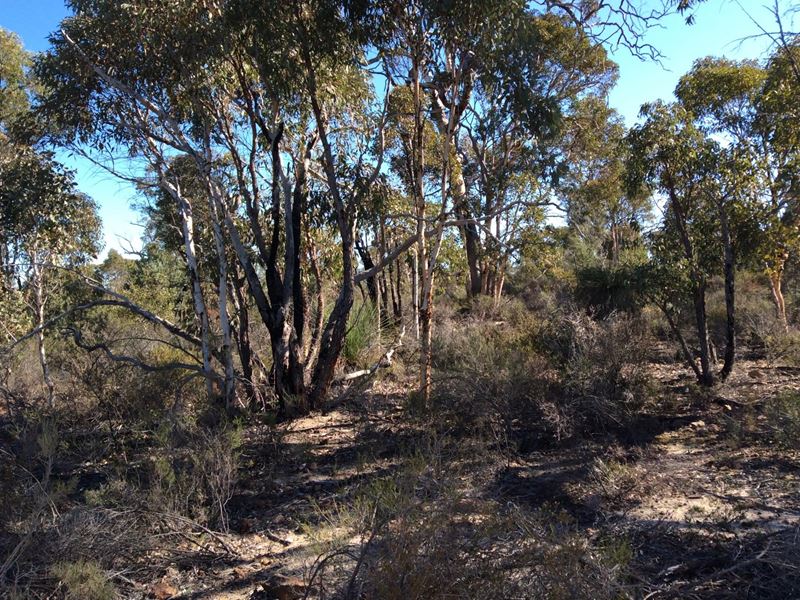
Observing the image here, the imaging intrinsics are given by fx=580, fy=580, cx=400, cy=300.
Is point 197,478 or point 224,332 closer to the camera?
point 197,478

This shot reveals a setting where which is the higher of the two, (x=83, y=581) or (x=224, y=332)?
(x=224, y=332)

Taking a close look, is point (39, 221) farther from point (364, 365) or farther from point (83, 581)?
point (83, 581)

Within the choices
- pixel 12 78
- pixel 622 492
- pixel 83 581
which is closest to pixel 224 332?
pixel 83 581

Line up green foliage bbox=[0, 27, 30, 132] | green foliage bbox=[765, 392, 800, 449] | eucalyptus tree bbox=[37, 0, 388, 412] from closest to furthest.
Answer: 1. green foliage bbox=[765, 392, 800, 449]
2. eucalyptus tree bbox=[37, 0, 388, 412]
3. green foliage bbox=[0, 27, 30, 132]

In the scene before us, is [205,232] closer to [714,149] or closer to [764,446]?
[714,149]

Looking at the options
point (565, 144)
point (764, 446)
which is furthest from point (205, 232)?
point (565, 144)

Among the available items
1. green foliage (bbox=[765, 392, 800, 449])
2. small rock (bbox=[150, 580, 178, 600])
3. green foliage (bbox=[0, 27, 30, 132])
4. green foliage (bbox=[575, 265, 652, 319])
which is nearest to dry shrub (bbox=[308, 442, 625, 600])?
small rock (bbox=[150, 580, 178, 600])

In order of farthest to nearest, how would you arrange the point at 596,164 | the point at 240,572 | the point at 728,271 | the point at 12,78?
the point at 596,164 < the point at 12,78 < the point at 728,271 < the point at 240,572

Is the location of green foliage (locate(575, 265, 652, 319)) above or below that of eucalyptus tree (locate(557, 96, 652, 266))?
below

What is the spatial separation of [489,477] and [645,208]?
14.2 m

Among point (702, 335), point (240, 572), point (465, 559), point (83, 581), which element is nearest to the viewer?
point (465, 559)

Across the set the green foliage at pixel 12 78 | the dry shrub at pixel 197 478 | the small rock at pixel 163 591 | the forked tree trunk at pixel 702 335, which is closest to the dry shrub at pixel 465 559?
the small rock at pixel 163 591

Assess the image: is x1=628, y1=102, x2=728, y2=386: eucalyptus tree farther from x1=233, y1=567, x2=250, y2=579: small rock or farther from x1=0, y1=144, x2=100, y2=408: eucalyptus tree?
x1=0, y1=144, x2=100, y2=408: eucalyptus tree

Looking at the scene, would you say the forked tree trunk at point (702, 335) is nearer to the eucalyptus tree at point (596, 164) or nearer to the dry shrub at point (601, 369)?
the dry shrub at point (601, 369)
